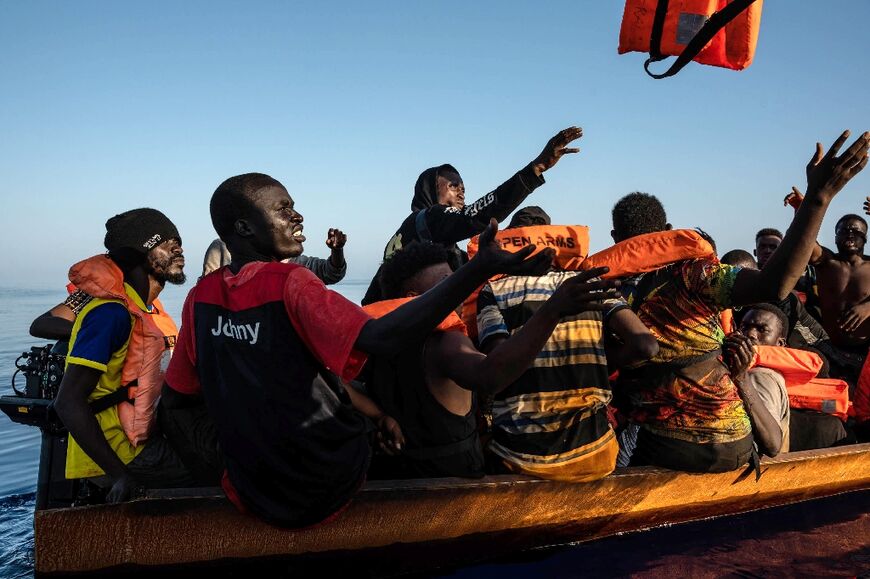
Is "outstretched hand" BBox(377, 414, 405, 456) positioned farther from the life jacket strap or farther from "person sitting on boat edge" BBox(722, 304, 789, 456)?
the life jacket strap

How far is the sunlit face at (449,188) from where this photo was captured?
5.77m

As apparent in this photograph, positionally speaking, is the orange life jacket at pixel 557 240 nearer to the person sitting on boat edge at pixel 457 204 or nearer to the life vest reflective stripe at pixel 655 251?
the life vest reflective stripe at pixel 655 251

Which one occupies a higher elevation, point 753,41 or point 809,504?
point 753,41

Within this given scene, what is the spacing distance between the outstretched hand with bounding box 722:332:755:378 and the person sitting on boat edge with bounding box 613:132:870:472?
0.10 m

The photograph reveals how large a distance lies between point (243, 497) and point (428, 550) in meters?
1.09

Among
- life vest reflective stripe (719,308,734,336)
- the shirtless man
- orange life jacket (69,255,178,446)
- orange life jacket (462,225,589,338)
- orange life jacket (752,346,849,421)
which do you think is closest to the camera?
orange life jacket (69,255,178,446)

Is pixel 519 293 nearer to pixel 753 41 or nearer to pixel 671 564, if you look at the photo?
pixel 671 564

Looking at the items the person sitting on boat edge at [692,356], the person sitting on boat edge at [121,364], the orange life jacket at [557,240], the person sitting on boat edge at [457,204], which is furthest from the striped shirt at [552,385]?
the person sitting on boat edge at [121,364]

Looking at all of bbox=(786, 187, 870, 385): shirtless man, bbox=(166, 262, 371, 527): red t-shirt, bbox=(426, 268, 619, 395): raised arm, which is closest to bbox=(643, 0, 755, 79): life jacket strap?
bbox=(426, 268, 619, 395): raised arm

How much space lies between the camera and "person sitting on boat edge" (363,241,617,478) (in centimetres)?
251

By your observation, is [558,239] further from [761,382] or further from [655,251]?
[761,382]

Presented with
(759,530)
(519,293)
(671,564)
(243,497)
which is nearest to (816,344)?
(759,530)

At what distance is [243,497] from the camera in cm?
275

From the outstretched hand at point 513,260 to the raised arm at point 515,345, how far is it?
0.26 metres
